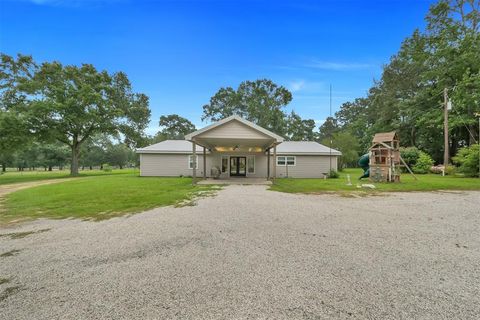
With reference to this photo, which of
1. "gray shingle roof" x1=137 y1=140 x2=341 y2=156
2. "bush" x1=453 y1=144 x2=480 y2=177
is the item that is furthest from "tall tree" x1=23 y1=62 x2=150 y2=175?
"bush" x1=453 y1=144 x2=480 y2=177

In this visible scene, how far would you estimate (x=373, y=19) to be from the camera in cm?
1389

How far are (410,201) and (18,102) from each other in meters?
31.9

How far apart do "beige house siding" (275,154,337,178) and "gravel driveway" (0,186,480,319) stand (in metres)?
13.6

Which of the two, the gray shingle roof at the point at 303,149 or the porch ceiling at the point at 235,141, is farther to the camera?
the gray shingle roof at the point at 303,149

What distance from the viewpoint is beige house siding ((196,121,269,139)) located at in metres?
12.5

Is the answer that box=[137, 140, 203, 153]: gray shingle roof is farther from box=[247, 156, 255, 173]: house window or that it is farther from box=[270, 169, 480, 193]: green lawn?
box=[270, 169, 480, 193]: green lawn

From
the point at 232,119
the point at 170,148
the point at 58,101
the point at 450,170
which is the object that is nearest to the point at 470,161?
the point at 450,170

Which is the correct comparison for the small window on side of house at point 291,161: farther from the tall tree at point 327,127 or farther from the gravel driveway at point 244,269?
the tall tree at point 327,127

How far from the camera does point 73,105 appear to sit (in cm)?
2138

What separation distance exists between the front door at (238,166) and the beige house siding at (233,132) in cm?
674

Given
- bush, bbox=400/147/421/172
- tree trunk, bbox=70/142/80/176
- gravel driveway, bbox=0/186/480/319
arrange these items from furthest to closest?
1. tree trunk, bbox=70/142/80/176
2. bush, bbox=400/147/421/172
3. gravel driveway, bbox=0/186/480/319

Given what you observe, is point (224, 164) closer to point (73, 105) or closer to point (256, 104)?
point (73, 105)

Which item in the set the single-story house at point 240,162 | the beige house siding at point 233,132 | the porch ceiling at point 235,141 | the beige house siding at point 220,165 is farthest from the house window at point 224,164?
the beige house siding at point 233,132

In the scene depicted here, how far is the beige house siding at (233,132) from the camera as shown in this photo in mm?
12492
